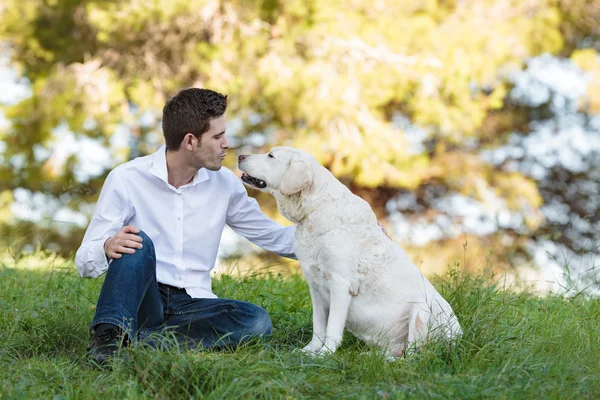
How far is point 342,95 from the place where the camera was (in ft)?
31.8

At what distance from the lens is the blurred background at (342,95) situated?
9992 mm

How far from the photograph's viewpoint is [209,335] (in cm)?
403

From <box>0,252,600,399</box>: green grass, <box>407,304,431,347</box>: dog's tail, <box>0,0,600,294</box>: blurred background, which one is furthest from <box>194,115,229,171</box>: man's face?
<box>0,0,600,294</box>: blurred background

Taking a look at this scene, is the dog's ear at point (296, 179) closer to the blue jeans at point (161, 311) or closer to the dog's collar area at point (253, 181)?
the dog's collar area at point (253, 181)

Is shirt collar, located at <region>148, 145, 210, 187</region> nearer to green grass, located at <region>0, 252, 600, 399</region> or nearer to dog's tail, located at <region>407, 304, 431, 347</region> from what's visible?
green grass, located at <region>0, 252, 600, 399</region>

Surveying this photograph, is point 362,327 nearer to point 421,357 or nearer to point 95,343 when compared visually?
point 421,357

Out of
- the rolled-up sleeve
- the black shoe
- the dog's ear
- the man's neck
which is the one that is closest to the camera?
the black shoe

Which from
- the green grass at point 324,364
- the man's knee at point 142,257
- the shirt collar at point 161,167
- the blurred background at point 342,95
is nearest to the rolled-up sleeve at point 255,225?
the shirt collar at point 161,167

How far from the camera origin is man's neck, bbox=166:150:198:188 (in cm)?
412

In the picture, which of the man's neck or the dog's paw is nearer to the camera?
the dog's paw

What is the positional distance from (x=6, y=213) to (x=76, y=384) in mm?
8938

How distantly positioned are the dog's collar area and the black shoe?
1077mm

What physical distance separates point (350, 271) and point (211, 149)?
1.06m

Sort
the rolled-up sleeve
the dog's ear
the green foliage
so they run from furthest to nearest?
the green foliage, the rolled-up sleeve, the dog's ear
